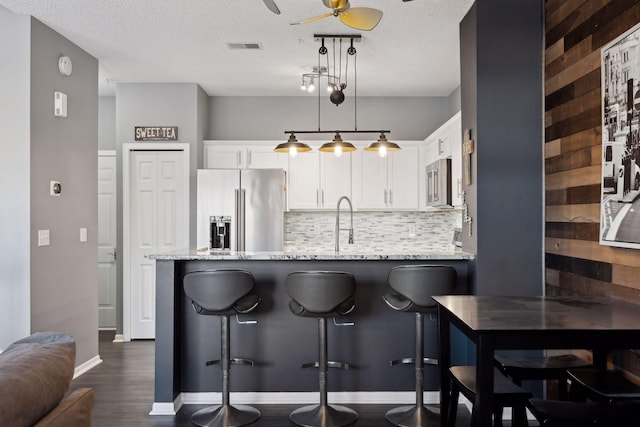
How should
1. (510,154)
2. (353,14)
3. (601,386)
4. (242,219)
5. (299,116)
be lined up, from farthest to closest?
(299,116) → (242,219) → (510,154) → (353,14) → (601,386)

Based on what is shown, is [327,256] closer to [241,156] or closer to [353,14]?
[353,14]

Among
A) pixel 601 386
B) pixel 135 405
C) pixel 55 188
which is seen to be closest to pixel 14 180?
pixel 55 188

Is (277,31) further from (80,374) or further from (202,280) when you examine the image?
(80,374)

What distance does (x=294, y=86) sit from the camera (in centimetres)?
595

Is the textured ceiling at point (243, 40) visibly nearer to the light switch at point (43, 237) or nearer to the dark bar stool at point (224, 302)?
the light switch at point (43, 237)

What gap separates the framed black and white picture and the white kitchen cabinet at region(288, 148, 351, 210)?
3717 mm

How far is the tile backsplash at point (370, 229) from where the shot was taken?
20.9 ft

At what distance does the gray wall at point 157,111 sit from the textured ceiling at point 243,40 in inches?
5.6

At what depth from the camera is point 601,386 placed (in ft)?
6.80

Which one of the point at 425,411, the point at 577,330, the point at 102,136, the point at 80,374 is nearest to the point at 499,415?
the point at 577,330

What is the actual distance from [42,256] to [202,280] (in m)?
1.63

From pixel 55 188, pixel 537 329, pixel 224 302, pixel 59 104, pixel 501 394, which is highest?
pixel 59 104

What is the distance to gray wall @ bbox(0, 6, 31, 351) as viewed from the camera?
3791 millimetres

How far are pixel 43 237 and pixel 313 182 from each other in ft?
9.84
